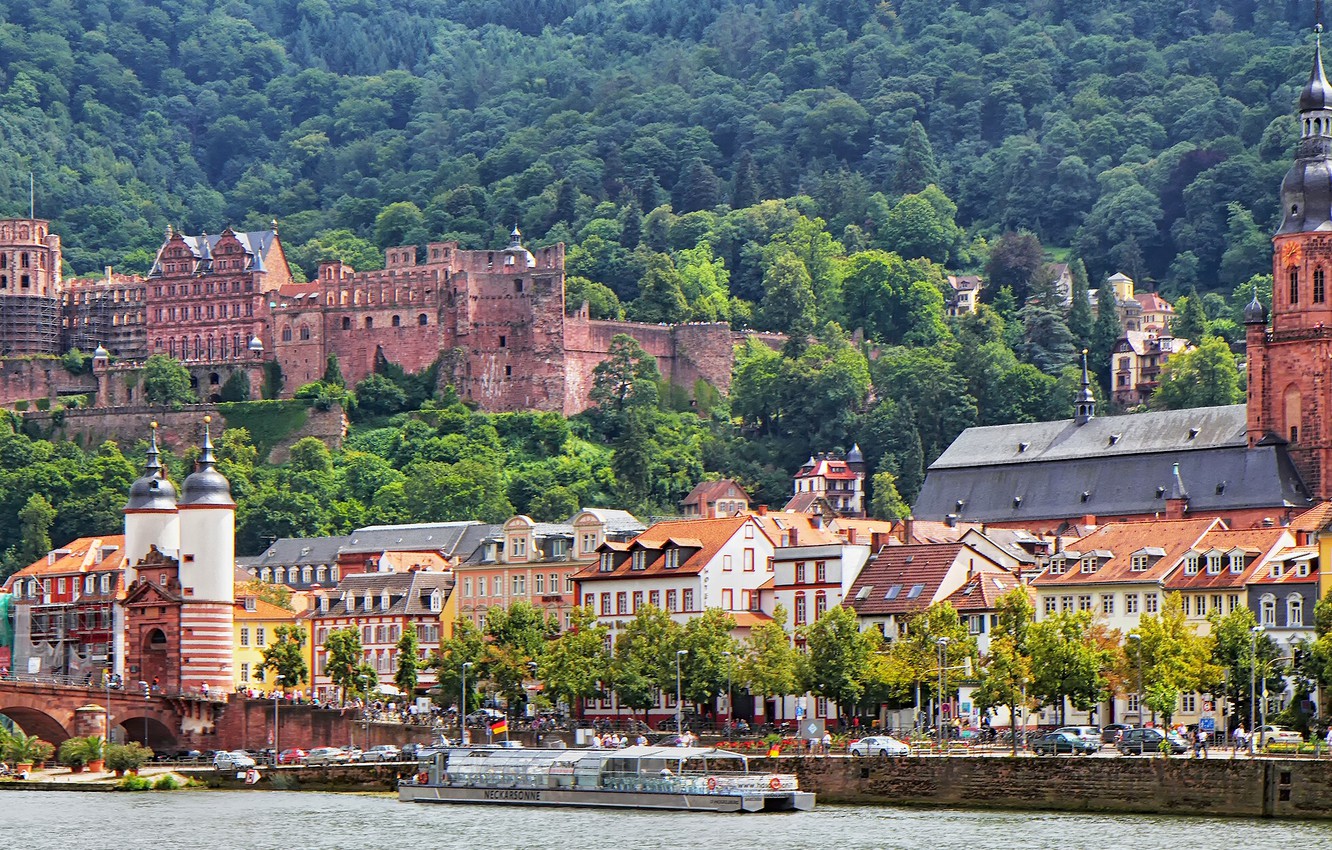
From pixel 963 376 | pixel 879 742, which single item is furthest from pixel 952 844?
pixel 963 376

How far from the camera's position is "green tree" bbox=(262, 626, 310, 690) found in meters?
126

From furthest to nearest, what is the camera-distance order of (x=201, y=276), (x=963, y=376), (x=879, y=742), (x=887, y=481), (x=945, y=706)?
1. (x=201, y=276)
2. (x=963, y=376)
3. (x=887, y=481)
4. (x=945, y=706)
5. (x=879, y=742)

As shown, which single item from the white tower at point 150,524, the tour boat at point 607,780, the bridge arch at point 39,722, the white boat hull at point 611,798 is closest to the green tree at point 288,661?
the white tower at point 150,524

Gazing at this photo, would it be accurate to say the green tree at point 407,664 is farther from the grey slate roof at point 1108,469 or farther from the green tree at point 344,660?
the grey slate roof at point 1108,469

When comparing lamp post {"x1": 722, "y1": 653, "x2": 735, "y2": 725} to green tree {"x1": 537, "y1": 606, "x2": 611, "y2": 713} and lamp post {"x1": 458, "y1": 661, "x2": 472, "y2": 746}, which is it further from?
lamp post {"x1": 458, "y1": 661, "x2": 472, "y2": 746}

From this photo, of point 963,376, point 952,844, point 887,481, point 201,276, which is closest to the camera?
point 952,844

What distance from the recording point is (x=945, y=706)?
110 metres

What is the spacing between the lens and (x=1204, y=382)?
6954 inches

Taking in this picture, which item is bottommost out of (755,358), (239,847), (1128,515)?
(239,847)

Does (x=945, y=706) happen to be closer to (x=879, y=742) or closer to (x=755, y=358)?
(x=879, y=742)

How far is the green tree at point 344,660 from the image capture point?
12412cm

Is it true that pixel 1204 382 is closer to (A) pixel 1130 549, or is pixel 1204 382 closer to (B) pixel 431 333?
(B) pixel 431 333

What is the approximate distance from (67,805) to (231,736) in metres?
19.6

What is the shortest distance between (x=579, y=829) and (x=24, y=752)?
3165cm
